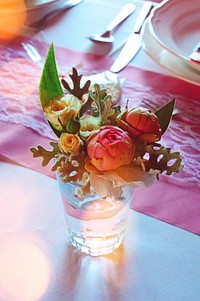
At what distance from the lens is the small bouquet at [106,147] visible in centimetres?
45

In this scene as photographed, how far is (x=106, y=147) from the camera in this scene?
44 cm

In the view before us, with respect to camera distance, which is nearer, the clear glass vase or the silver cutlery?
the clear glass vase

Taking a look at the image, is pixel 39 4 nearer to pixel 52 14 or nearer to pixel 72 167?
pixel 52 14

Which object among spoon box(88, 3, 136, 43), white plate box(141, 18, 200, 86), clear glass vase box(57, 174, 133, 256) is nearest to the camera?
clear glass vase box(57, 174, 133, 256)

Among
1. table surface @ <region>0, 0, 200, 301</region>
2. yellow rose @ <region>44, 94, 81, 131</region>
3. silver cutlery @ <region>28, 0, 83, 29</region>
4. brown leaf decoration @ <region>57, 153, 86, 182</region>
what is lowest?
table surface @ <region>0, 0, 200, 301</region>

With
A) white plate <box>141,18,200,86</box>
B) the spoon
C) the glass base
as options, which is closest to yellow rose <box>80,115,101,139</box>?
the glass base

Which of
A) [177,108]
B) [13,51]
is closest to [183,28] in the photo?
[177,108]

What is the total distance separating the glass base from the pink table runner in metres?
0.07

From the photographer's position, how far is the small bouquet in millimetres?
445

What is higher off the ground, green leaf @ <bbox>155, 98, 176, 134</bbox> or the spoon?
green leaf @ <bbox>155, 98, 176, 134</bbox>

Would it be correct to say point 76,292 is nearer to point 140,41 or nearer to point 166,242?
point 166,242

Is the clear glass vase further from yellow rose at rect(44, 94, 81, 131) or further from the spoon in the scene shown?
the spoon

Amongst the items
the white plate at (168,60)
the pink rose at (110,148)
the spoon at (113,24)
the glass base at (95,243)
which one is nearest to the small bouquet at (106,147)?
the pink rose at (110,148)

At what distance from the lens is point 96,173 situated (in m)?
0.46
